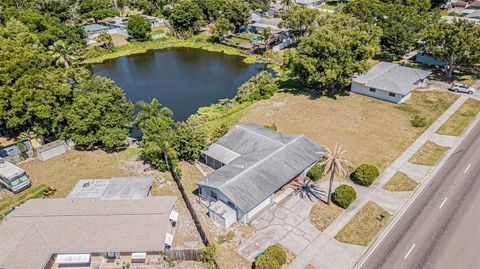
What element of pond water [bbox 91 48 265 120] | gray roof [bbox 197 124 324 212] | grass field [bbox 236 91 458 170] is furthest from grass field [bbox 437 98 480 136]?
pond water [bbox 91 48 265 120]

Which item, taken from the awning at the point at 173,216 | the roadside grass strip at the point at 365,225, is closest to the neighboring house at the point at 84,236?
the awning at the point at 173,216

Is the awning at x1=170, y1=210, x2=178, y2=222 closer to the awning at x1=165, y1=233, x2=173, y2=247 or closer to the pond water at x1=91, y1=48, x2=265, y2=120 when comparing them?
the awning at x1=165, y1=233, x2=173, y2=247

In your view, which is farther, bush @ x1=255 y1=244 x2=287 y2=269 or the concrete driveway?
the concrete driveway

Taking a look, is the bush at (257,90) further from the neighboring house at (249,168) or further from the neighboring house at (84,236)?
the neighboring house at (84,236)

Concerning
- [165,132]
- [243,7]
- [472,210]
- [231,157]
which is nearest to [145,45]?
[243,7]

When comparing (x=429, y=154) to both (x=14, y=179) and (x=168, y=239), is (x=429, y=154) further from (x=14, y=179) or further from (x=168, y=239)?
(x=14, y=179)

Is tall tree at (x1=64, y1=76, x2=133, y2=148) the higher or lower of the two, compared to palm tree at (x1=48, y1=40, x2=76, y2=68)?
lower

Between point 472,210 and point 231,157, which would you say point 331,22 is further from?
point 472,210
